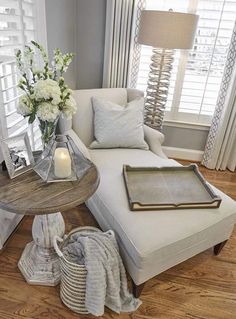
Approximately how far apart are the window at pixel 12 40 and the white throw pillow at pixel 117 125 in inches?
21.4

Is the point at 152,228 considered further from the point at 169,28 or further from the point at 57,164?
the point at 169,28

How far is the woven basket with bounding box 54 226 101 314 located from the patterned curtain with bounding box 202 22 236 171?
6.23ft

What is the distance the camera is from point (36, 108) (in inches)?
46.5

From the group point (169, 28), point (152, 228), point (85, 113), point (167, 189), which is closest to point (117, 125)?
point (85, 113)

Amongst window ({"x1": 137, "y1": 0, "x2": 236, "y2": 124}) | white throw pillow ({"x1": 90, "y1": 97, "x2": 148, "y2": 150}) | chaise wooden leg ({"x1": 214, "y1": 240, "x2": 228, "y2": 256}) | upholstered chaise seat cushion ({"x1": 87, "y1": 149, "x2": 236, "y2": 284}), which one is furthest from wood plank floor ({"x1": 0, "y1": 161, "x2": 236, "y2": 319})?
window ({"x1": 137, "y1": 0, "x2": 236, "y2": 124})

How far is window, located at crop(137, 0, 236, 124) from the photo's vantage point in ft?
7.27

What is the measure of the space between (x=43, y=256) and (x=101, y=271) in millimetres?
443

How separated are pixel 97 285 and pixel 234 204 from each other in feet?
2.97

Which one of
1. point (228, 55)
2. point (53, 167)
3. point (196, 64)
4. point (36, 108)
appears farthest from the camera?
point (196, 64)

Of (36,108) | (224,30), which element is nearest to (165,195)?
(36,108)

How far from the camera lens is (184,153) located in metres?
2.84

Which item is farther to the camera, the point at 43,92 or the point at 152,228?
the point at 152,228

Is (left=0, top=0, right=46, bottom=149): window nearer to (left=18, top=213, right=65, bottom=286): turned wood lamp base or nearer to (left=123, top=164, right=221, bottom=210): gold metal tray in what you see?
(left=18, top=213, right=65, bottom=286): turned wood lamp base

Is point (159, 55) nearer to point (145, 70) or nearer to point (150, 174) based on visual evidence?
point (145, 70)
